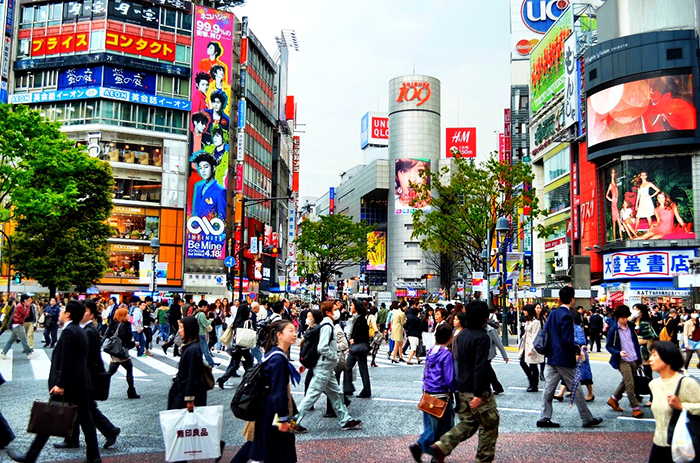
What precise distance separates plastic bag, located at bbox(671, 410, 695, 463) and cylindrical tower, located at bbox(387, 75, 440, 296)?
116895 millimetres

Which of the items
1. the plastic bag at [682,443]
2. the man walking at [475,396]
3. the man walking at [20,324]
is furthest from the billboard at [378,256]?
the plastic bag at [682,443]

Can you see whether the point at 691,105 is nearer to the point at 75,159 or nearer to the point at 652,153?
the point at 652,153

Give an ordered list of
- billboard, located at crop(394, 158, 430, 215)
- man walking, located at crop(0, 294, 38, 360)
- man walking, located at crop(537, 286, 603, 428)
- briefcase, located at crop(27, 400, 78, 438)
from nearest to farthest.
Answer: briefcase, located at crop(27, 400, 78, 438) → man walking, located at crop(537, 286, 603, 428) → man walking, located at crop(0, 294, 38, 360) → billboard, located at crop(394, 158, 430, 215)

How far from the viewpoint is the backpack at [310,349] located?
9.27 m

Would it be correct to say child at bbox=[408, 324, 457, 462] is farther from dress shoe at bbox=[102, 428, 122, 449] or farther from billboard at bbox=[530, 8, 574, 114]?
billboard at bbox=[530, 8, 574, 114]

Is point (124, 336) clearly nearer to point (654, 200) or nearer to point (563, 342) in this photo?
point (563, 342)

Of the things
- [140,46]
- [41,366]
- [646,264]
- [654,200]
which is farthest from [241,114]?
[41,366]

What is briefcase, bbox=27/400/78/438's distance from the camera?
6.53m

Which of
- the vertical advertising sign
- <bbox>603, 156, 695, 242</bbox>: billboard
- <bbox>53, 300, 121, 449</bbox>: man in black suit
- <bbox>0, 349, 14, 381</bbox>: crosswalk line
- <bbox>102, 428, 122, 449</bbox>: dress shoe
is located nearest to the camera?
<bbox>53, 300, 121, 449</bbox>: man in black suit

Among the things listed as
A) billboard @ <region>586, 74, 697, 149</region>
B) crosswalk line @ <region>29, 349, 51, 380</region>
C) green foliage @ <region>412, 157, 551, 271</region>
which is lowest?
crosswalk line @ <region>29, 349, 51, 380</region>

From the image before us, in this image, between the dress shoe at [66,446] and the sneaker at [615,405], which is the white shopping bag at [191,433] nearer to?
the dress shoe at [66,446]

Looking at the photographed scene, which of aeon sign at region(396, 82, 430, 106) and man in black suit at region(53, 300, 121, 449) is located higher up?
aeon sign at region(396, 82, 430, 106)

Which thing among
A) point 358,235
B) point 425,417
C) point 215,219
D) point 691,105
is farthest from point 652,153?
point 425,417

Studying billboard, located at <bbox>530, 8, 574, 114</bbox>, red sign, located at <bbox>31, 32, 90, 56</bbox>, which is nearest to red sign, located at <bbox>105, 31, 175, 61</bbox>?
red sign, located at <bbox>31, 32, 90, 56</bbox>
